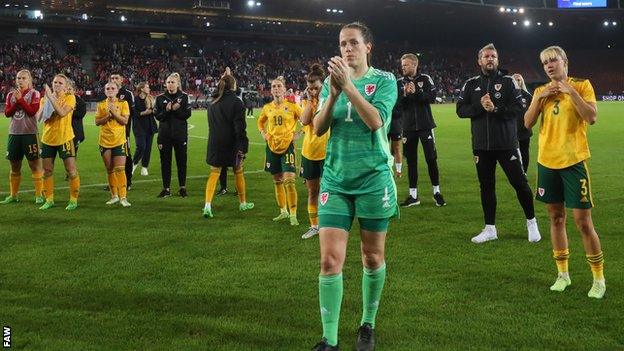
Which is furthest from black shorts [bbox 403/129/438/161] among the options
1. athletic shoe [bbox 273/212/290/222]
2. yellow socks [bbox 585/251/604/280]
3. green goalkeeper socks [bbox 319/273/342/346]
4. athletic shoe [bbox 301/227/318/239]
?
green goalkeeper socks [bbox 319/273/342/346]

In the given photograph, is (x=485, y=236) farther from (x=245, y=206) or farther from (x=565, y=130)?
(x=245, y=206)

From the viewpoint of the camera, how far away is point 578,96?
4.51 m

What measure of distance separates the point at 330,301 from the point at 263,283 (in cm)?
172

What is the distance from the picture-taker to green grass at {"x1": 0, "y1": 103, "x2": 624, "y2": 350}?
3.99 meters

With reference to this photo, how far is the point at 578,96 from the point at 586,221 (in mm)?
981

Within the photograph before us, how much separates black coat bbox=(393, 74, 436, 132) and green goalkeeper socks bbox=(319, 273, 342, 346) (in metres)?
5.67

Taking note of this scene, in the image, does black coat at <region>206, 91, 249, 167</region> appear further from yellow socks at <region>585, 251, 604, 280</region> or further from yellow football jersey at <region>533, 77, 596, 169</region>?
yellow socks at <region>585, 251, 604, 280</region>

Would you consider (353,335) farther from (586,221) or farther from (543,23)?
(543,23)

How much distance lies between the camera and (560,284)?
16.1 feet

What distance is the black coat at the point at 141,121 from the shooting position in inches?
461

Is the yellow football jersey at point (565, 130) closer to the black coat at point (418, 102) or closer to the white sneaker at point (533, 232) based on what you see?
the white sneaker at point (533, 232)

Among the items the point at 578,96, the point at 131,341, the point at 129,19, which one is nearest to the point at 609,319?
the point at 578,96

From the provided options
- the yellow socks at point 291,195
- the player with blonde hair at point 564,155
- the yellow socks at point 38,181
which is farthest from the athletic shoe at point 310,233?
the yellow socks at point 38,181

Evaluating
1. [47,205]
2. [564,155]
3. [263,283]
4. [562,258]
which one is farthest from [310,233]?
[47,205]
